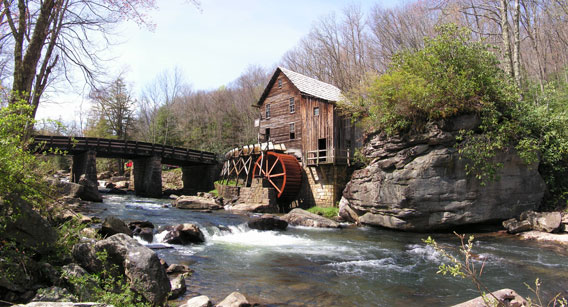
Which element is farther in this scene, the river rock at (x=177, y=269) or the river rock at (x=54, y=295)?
the river rock at (x=177, y=269)

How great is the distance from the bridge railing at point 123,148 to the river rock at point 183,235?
16.0 meters

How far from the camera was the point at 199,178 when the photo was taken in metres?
30.0

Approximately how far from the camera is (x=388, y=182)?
12516 millimetres

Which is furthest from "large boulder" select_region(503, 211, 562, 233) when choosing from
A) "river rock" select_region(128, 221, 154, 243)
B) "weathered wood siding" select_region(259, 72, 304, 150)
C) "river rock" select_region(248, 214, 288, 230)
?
"weathered wood siding" select_region(259, 72, 304, 150)

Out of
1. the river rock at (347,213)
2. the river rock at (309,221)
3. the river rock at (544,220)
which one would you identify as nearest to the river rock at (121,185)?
the river rock at (309,221)

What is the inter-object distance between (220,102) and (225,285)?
37560mm

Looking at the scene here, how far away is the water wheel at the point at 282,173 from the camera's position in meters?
19.0

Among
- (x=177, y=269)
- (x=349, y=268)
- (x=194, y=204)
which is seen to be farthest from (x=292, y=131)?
(x=177, y=269)

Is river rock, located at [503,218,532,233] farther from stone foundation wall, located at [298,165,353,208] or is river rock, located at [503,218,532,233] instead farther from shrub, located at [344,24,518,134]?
stone foundation wall, located at [298,165,353,208]

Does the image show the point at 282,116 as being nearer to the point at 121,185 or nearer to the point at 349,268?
the point at 349,268

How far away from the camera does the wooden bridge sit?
22.8m

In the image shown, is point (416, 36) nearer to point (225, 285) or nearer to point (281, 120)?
point (281, 120)

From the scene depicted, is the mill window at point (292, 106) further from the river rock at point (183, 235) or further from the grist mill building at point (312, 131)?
the river rock at point (183, 235)

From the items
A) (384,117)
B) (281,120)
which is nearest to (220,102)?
(281,120)
